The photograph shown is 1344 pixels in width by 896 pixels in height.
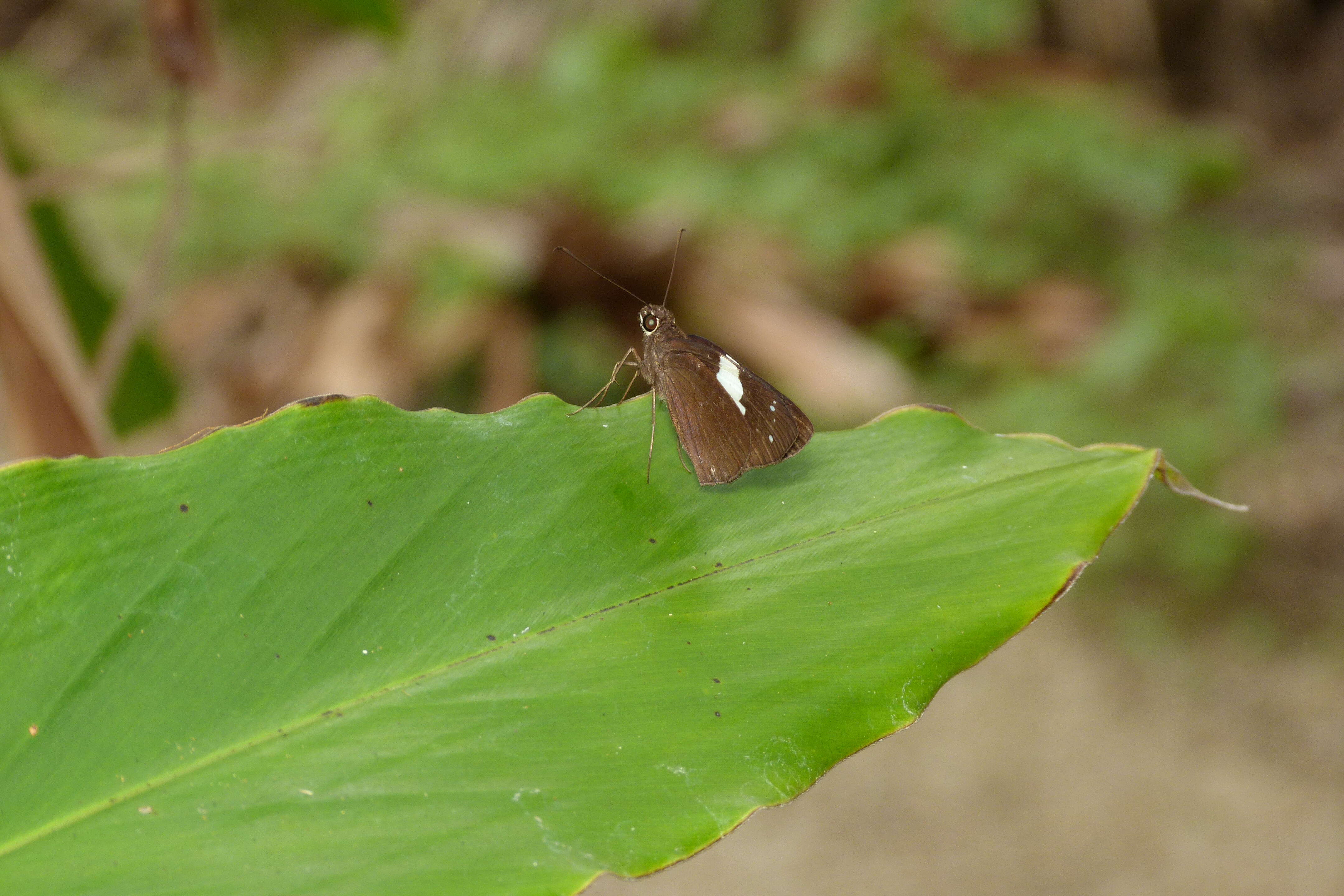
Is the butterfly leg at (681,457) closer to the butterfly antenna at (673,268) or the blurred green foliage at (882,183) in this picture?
the butterfly antenna at (673,268)

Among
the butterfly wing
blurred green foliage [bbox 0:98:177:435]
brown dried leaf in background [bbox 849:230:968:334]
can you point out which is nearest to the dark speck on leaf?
the butterfly wing

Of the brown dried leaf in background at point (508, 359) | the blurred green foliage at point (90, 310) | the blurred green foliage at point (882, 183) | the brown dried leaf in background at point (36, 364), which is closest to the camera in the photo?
the brown dried leaf in background at point (36, 364)

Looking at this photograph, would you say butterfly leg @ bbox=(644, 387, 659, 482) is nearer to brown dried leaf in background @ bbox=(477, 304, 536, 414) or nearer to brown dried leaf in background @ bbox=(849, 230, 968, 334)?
brown dried leaf in background @ bbox=(477, 304, 536, 414)

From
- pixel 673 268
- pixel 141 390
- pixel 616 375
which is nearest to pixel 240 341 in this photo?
pixel 141 390

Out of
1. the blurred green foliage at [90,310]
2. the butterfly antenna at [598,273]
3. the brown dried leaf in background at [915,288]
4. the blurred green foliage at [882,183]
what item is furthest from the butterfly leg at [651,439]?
the brown dried leaf in background at [915,288]

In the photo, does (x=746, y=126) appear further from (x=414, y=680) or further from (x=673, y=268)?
(x=414, y=680)

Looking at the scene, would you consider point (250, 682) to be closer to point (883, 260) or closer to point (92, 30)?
point (883, 260)

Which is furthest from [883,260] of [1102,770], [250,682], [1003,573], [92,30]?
[92,30]
